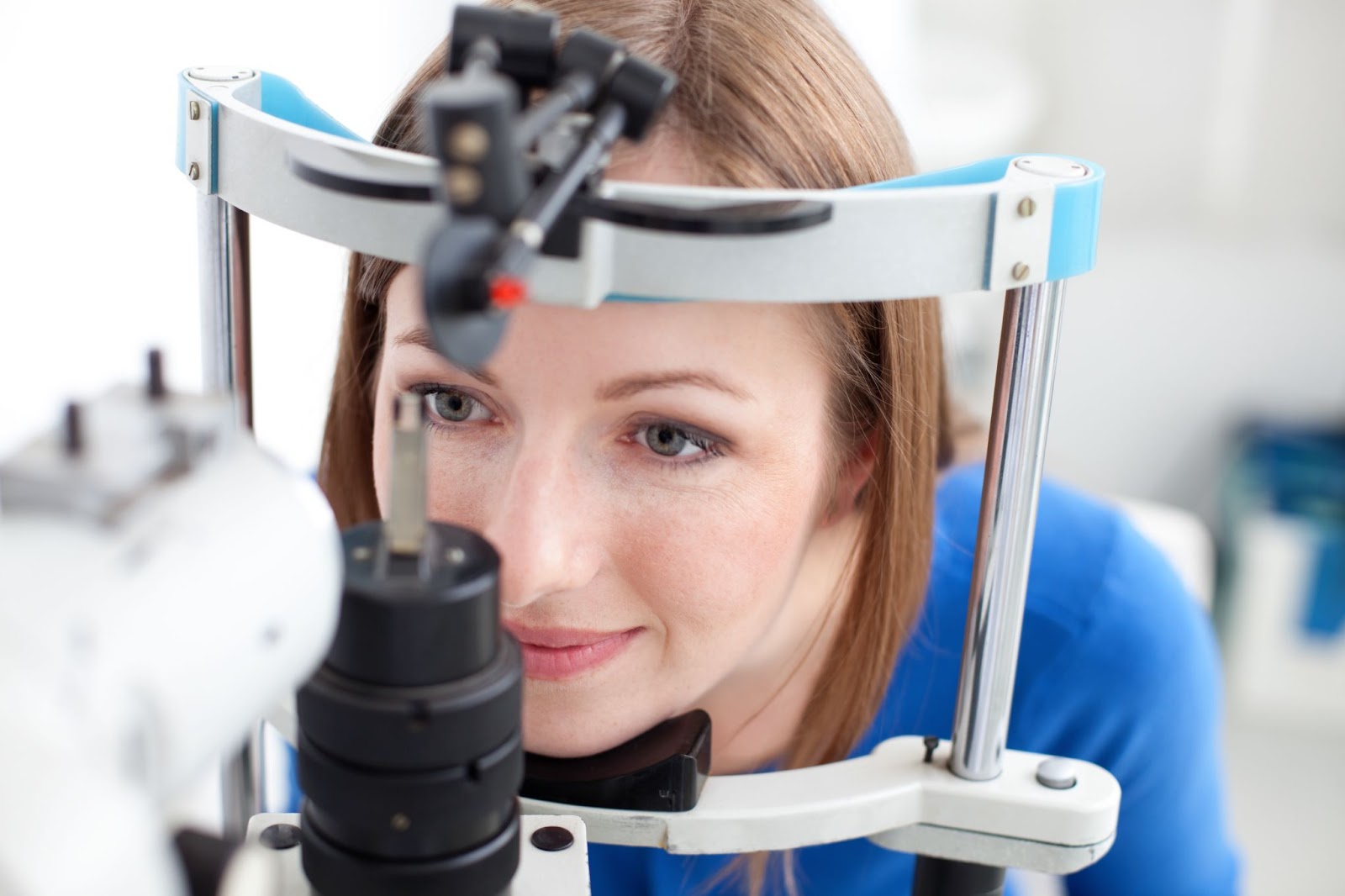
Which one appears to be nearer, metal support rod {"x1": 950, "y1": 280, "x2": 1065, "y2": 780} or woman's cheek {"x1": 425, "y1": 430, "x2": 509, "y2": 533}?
metal support rod {"x1": 950, "y1": 280, "x2": 1065, "y2": 780}

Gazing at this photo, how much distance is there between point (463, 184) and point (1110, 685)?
88cm

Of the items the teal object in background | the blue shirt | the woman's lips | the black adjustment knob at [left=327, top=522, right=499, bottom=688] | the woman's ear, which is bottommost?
the teal object in background

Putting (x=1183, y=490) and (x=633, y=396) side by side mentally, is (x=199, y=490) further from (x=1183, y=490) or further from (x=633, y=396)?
(x=1183, y=490)

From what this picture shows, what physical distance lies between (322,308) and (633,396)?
36.9 inches

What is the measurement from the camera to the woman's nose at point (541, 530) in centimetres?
63

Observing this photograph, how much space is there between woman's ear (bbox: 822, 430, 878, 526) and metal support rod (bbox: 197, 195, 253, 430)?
35 cm

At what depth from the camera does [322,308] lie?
1522mm

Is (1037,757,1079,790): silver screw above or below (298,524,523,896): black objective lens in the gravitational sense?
below

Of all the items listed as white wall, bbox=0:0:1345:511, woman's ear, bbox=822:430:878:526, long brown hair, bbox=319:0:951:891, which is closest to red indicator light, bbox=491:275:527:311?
long brown hair, bbox=319:0:951:891

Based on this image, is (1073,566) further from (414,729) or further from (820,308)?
(414,729)

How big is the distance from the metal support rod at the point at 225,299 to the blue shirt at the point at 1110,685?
0.55 meters

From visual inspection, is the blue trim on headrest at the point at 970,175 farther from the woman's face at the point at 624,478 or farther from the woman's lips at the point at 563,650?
the woman's lips at the point at 563,650

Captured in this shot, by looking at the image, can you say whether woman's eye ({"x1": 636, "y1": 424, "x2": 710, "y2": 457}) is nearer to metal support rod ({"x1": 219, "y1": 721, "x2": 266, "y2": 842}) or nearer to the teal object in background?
metal support rod ({"x1": 219, "y1": 721, "x2": 266, "y2": 842})

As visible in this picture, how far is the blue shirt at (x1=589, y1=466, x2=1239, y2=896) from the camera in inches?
43.3
